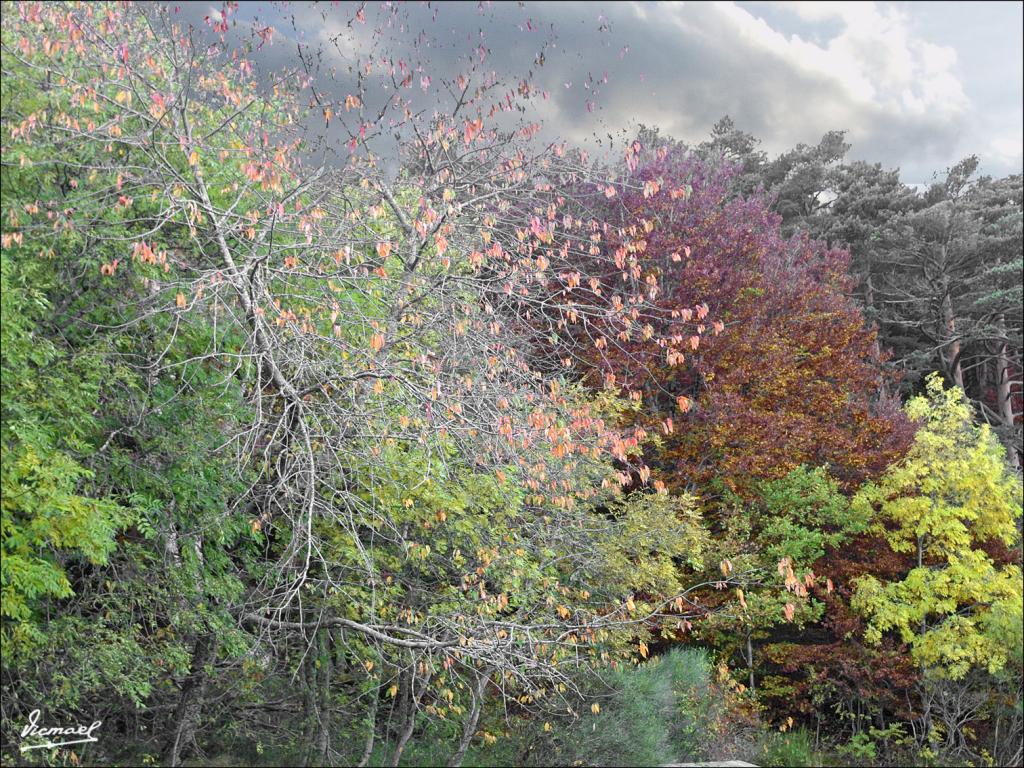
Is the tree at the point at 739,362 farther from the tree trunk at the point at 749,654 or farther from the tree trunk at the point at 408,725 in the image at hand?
the tree trunk at the point at 408,725

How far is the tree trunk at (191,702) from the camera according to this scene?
7.80 m

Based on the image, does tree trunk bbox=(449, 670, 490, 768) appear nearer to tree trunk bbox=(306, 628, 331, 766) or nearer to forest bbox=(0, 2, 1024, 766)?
forest bbox=(0, 2, 1024, 766)

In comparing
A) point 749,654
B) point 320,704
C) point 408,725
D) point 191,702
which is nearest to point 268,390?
point 191,702

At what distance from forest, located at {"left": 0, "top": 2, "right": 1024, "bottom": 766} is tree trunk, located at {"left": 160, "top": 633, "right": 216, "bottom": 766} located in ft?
0.12

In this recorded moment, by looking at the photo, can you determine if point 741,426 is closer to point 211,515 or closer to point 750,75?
point 750,75

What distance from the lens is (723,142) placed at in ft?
107

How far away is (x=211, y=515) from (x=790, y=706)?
39.2ft

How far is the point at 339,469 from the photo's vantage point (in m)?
7.47

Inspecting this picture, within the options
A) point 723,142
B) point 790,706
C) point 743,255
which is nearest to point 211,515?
point 790,706

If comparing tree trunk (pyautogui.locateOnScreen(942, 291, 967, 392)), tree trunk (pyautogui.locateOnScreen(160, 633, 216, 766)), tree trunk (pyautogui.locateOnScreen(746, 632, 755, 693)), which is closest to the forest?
tree trunk (pyautogui.locateOnScreen(160, 633, 216, 766))

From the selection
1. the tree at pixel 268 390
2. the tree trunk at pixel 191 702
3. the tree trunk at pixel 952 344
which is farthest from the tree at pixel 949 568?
the tree trunk at pixel 952 344

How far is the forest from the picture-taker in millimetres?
6734

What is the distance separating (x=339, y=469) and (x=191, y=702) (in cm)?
287

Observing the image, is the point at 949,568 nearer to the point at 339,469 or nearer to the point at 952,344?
the point at 339,469
